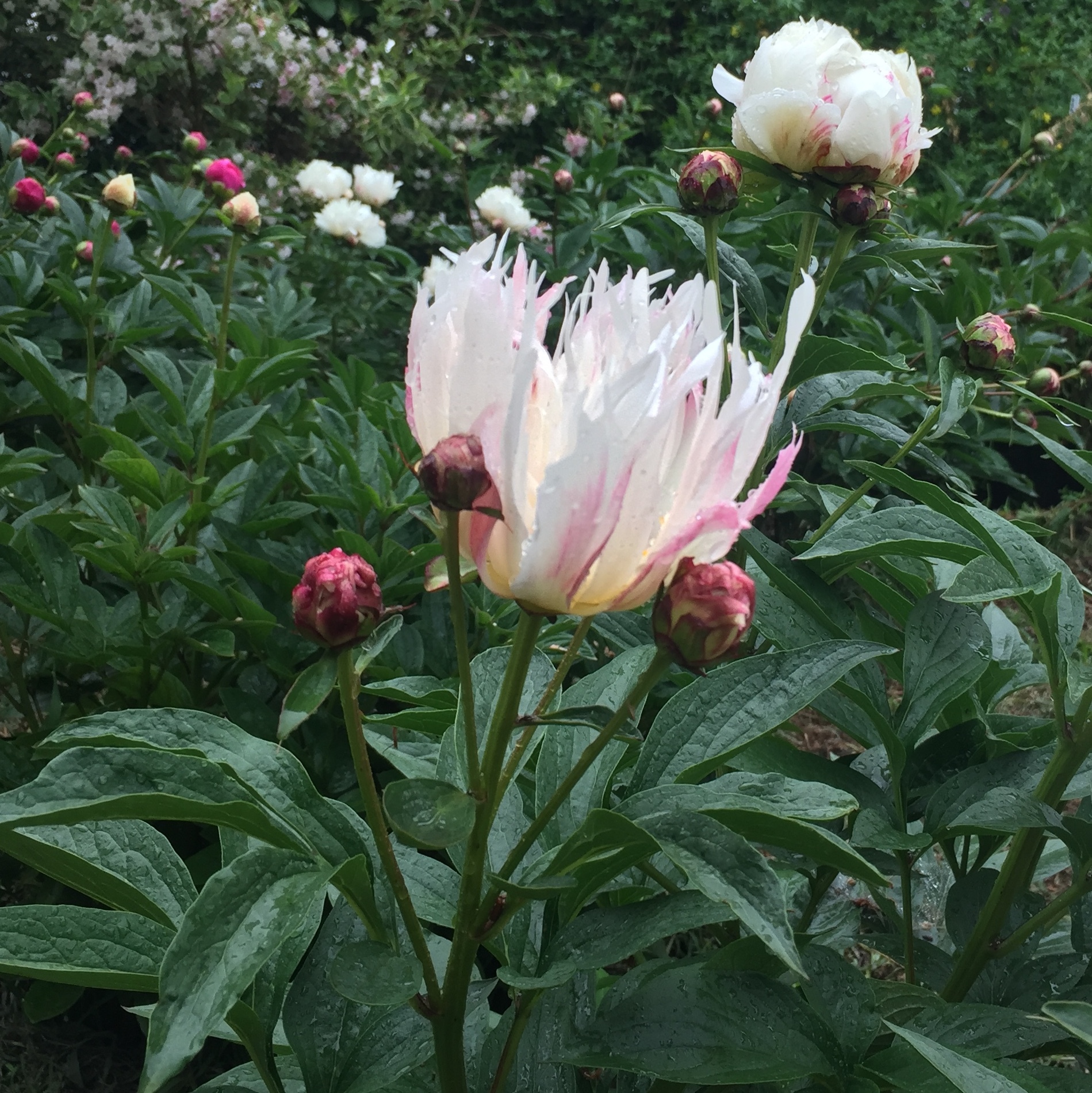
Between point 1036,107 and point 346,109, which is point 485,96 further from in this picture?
point 1036,107

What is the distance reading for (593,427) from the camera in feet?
1.30

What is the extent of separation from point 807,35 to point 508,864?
0.73 m

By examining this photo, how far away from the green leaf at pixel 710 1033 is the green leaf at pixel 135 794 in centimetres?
21

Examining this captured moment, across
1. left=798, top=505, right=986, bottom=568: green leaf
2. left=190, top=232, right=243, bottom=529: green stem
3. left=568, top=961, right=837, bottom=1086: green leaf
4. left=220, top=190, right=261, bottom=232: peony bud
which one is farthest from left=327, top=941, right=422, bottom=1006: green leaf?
→ left=220, top=190, right=261, bottom=232: peony bud

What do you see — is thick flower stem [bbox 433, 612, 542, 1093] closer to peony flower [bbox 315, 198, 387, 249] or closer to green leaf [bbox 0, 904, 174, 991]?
green leaf [bbox 0, 904, 174, 991]

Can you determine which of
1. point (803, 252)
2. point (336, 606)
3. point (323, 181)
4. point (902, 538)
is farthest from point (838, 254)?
point (323, 181)

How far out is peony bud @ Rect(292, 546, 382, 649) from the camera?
0.47 meters

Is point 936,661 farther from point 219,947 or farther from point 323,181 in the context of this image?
point 323,181

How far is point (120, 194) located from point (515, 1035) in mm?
1381

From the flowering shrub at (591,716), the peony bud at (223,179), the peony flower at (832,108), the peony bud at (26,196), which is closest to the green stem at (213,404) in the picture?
the flowering shrub at (591,716)

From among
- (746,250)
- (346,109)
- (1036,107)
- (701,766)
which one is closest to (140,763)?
(701,766)

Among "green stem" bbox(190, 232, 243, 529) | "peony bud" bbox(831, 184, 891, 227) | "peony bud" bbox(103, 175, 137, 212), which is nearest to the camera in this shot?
"peony bud" bbox(831, 184, 891, 227)

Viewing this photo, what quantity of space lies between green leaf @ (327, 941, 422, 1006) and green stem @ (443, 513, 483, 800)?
3.6 inches

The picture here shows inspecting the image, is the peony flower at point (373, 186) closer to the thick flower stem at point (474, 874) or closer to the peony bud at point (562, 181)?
the peony bud at point (562, 181)
